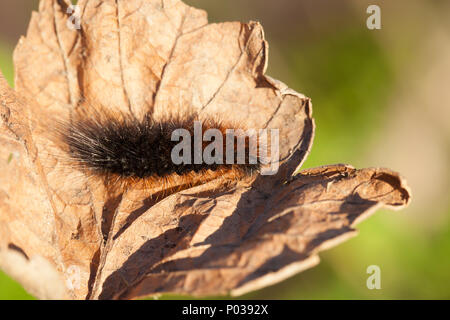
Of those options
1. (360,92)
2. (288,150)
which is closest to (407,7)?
(360,92)

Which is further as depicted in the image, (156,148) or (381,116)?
(381,116)

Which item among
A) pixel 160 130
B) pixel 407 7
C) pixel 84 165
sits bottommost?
pixel 84 165

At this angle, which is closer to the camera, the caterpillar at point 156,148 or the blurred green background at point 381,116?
the blurred green background at point 381,116

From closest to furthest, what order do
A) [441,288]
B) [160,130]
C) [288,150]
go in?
[441,288], [288,150], [160,130]

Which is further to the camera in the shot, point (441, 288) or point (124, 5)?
point (124, 5)

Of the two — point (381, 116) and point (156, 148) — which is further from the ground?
point (381, 116)

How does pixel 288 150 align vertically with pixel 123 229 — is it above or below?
above

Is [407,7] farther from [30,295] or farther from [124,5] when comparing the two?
[30,295]

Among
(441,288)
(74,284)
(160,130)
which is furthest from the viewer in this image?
(160,130)
